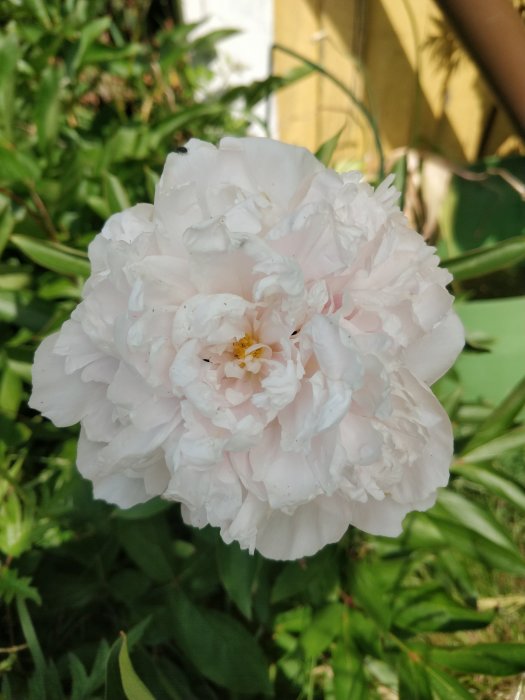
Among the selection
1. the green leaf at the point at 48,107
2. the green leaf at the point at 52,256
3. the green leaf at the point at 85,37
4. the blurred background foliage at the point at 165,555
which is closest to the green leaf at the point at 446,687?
the blurred background foliage at the point at 165,555

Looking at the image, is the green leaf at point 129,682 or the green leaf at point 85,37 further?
the green leaf at point 85,37

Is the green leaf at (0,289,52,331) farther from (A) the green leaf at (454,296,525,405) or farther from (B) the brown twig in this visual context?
(A) the green leaf at (454,296,525,405)

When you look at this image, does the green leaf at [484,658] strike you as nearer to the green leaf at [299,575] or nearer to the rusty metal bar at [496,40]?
the green leaf at [299,575]

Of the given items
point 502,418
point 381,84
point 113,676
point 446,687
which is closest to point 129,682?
point 113,676

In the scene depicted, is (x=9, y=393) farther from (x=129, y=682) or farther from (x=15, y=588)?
(x=129, y=682)

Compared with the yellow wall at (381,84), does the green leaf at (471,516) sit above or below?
below

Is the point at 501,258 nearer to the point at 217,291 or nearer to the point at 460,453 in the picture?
the point at 460,453
